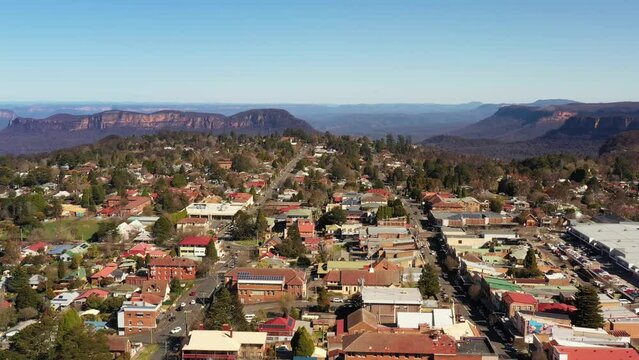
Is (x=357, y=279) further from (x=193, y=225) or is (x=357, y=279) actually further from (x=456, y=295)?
(x=193, y=225)

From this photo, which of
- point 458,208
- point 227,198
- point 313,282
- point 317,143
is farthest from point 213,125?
point 313,282

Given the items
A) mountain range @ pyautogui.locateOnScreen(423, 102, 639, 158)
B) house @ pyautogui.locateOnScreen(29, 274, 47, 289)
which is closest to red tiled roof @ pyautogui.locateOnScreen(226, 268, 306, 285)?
house @ pyautogui.locateOnScreen(29, 274, 47, 289)

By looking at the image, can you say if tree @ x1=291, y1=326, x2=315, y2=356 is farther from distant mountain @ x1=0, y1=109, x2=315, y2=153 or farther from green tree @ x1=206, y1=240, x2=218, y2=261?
distant mountain @ x1=0, y1=109, x2=315, y2=153

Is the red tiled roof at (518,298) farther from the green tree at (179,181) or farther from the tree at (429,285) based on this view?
the green tree at (179,181)

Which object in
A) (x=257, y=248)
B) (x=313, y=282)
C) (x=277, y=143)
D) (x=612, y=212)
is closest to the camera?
(x=313, y=282)

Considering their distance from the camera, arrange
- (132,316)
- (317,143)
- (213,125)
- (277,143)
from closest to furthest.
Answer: (132,316) < (277,143) < (317,143) < (213,125)

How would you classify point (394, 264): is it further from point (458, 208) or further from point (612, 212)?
point (612, 212)

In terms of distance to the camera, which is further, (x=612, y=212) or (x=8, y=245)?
(x=612, y=212)

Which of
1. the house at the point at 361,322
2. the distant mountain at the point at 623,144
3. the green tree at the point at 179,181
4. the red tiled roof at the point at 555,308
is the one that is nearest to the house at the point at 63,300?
the house at the point at 361,322
